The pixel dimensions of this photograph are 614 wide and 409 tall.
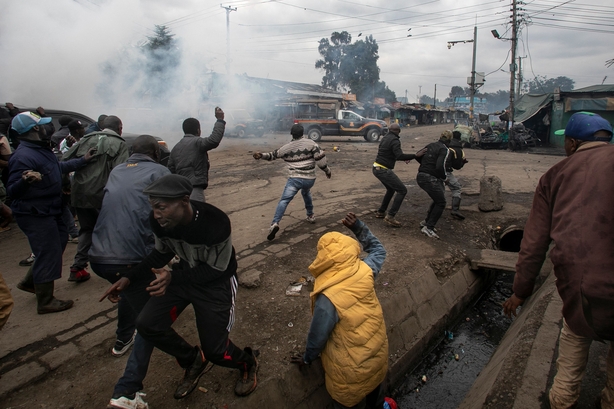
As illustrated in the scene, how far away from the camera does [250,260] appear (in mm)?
4402

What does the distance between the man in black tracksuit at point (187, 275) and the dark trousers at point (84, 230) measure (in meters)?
1.83

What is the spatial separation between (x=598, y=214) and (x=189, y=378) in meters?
2.55

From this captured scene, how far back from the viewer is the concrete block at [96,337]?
2.92m

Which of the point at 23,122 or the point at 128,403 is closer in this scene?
the point at 128,403

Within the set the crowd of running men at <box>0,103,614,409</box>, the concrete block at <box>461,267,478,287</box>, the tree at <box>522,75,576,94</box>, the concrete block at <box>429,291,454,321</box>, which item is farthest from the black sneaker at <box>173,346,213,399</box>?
the tree at <box>522,75,576,94</box>

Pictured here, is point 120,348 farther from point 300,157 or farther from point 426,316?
point 300,157

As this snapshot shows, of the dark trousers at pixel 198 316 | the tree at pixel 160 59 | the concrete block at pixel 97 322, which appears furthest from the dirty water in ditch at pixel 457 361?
the tree at pixel 160 59

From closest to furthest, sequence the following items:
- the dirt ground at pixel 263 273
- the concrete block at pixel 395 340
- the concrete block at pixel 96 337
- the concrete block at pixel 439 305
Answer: the dirt ground at pixel 263 273
the concrete block at pixel 96 337
the concrete block at pixel 395 340
the concrete block at pixel 439 305

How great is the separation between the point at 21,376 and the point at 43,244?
1.06 m

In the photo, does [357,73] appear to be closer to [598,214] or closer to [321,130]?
[321,130]

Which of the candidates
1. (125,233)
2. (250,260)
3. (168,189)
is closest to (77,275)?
(250,260)

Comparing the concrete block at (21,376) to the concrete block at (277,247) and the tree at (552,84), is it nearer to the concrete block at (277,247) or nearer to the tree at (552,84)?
the concrete block at (277,247)

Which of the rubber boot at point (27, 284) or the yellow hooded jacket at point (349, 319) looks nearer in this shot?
the yellow hooded jacket at point (349, 319)

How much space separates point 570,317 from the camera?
1802 mm
